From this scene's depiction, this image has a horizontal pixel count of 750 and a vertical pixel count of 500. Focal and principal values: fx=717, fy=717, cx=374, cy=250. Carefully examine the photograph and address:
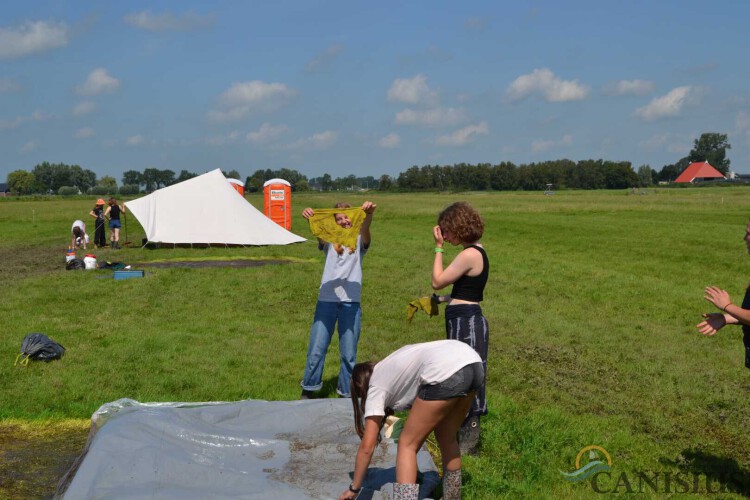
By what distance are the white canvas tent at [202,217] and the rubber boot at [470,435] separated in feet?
62.8

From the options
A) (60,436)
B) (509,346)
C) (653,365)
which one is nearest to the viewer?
(60,436)

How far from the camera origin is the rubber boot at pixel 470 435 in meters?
5.84

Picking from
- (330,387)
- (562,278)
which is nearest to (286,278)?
(562,278)

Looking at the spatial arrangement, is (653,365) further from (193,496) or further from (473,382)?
(193,496)

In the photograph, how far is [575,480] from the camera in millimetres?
5406

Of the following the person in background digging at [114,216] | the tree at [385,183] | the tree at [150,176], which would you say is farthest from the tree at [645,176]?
the person in background digging at [114,216]

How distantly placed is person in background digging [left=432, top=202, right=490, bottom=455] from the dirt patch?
10.5 feet

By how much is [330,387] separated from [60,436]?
281 centimetres

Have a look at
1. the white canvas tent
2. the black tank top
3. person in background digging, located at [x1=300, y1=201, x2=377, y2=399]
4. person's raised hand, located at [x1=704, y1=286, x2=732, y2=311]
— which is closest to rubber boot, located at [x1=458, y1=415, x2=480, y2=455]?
the black tank top

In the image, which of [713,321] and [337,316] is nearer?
Result: [713,321]

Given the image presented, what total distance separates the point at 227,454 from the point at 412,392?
208 centimetres

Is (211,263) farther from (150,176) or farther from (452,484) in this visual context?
(150,176)

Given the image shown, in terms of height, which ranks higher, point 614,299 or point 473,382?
point 473,382

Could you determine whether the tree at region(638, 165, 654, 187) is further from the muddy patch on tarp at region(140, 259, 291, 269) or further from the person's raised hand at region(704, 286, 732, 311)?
the person's raised hand at region(704, 286, 732, 311)
